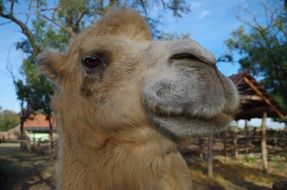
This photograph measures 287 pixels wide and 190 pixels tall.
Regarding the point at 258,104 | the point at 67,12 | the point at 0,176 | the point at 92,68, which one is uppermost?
the point at 67,12

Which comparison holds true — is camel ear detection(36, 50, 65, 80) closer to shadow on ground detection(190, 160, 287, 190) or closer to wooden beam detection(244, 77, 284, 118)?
shadow on ground detection(190, 160, 287, 190)

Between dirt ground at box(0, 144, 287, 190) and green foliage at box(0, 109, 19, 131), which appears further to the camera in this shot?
green foliage at box(0, 109, 19, 131)

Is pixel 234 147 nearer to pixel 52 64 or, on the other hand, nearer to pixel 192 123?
pixel 52 64

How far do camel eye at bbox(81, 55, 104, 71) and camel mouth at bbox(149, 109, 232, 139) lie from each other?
689mm

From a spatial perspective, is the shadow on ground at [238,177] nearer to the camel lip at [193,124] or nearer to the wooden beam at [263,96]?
the wooden beam at [263,96]

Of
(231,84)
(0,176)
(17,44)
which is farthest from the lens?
(17,44)

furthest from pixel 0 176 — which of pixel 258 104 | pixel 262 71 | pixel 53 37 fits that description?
pixel 262 71

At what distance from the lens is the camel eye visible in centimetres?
259

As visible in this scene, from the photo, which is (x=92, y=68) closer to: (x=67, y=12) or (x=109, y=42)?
(x=109, y=42)

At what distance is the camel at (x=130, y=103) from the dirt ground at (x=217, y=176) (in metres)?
12.3

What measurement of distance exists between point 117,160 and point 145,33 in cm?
106

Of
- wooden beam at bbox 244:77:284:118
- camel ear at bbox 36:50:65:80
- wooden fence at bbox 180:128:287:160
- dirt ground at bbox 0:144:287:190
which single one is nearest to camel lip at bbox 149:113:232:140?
camel ear at bbox 36:50:65:80

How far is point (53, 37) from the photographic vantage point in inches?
537

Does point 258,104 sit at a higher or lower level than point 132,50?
higher
